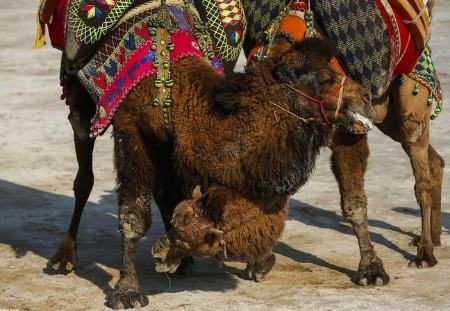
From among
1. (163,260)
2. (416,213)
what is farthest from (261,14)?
(416,213)

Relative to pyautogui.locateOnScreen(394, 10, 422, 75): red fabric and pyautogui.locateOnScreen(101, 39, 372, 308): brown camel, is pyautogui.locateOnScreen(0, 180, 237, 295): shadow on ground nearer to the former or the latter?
pyautogui.locateOnScreen(101, 39, 372, 308): brown camel

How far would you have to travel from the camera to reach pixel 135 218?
6871 millimetres

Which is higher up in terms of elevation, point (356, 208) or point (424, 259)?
point (356, 208)

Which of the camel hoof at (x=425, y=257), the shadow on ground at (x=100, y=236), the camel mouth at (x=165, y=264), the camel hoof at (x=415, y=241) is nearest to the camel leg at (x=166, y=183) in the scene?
the camel mouth at (x=165, y=264)

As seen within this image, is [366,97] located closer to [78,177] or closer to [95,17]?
[95,17]

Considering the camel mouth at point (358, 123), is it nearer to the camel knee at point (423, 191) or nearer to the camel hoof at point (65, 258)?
Result: the camel knee at point (423, 191)

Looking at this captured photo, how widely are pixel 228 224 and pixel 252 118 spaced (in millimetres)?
600

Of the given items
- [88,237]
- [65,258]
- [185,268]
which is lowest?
[88,237]

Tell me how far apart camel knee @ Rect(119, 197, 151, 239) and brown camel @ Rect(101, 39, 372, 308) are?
0.95 ft

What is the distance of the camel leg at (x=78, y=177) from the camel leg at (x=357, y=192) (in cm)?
169

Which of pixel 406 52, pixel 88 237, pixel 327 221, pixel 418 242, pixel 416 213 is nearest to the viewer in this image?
pixel 406 52

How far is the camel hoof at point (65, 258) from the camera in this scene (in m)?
7.75

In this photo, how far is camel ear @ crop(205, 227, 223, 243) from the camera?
627 centimetres

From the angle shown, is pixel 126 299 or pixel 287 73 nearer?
pixel 287 73
